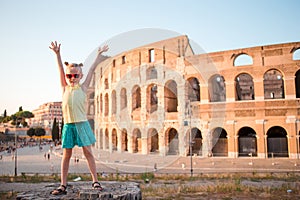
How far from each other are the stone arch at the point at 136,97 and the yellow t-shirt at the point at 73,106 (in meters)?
27.3

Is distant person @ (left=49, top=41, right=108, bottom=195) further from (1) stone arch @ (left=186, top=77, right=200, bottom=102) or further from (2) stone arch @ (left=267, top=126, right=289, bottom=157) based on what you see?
(1) stone arch @ (left=186, top=77, right=200, bottom=102)

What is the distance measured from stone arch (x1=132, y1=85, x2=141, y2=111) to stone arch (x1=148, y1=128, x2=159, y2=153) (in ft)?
13.9

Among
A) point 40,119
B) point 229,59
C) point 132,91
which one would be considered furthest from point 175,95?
point 40,119

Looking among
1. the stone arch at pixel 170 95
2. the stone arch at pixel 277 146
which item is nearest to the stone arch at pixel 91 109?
the stone arch at pixel 170 95

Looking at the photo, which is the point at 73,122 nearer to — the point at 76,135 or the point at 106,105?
the point at 76,135

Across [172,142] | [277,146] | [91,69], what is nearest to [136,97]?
[172,142]

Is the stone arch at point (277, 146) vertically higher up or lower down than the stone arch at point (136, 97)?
lower down

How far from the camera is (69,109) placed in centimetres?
518

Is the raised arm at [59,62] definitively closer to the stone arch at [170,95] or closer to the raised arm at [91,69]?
the raised arm at [91,69]

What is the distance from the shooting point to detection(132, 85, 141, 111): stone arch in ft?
108

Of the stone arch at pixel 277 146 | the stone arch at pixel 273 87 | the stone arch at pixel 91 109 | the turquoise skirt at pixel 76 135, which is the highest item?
the stone arch at pixel 273 87

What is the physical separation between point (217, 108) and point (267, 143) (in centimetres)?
544

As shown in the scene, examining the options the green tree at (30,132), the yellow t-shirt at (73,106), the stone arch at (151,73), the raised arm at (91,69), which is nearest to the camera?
the yellow t-shirt at (73,106)

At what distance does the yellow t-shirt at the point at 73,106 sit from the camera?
16.9 ft
